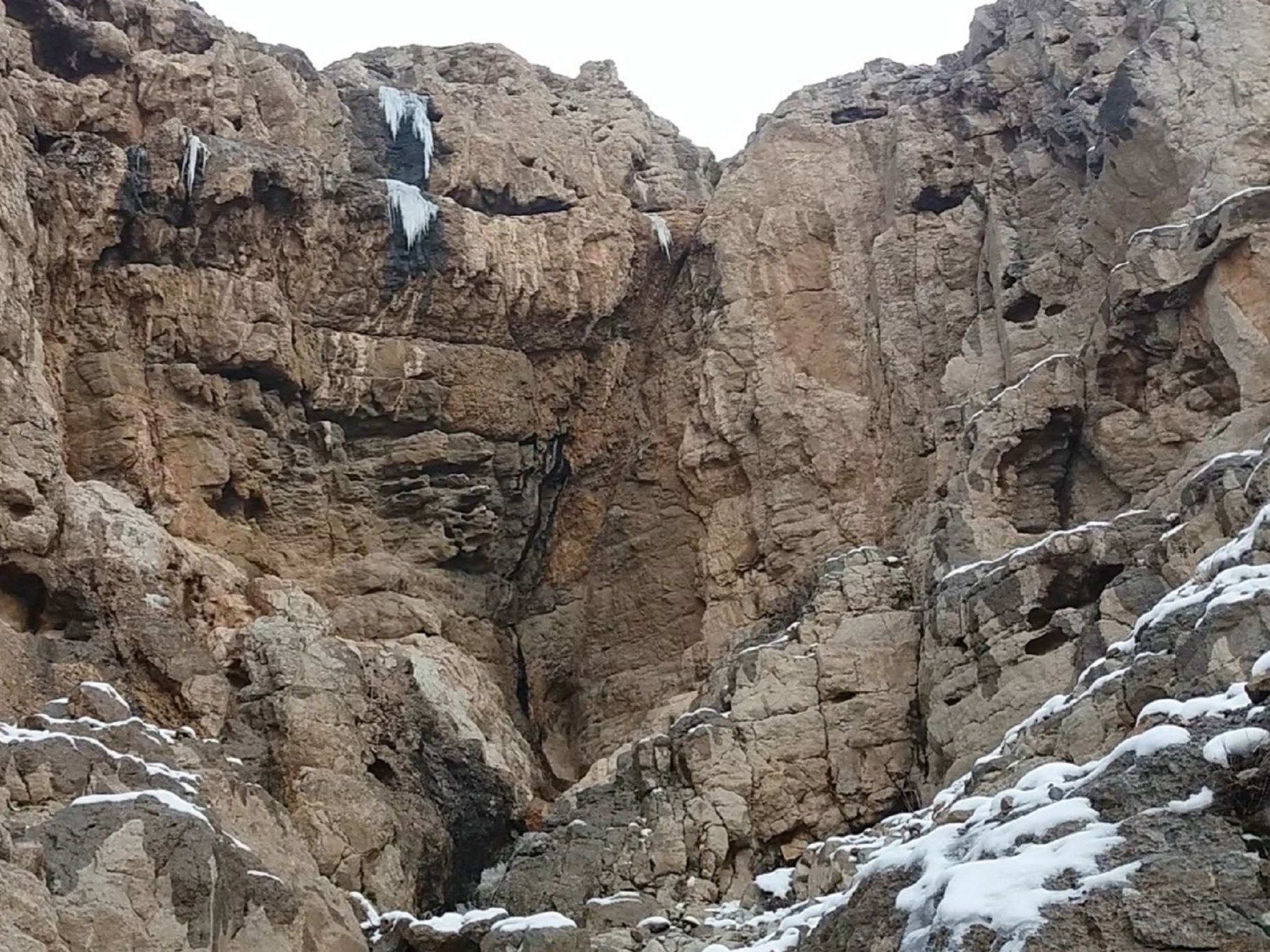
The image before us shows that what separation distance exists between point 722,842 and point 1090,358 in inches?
448

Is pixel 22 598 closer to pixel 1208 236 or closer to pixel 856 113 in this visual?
pixel 1208 236

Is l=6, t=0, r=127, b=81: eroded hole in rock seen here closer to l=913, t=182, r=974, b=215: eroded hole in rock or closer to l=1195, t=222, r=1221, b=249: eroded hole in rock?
l=913, t=182, r=974, b=215: eroded hole in rock

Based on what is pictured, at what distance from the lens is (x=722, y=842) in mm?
25594

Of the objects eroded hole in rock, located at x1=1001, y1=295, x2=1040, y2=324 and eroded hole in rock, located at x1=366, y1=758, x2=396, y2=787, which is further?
eroded hole in rock, located at x1=1001, y1=295, x2=1040, y2=324

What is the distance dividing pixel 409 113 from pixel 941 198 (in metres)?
15.1

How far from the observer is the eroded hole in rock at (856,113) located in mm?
41500

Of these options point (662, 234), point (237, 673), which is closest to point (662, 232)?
point (662, 234)

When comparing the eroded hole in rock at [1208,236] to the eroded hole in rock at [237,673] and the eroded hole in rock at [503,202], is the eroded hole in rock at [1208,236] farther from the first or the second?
the eroded hole in rock at [237,673]

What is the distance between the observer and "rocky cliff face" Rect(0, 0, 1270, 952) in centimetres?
2233

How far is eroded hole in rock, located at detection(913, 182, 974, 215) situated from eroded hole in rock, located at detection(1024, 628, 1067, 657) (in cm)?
1699

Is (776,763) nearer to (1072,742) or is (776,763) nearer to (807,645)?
(807,645)

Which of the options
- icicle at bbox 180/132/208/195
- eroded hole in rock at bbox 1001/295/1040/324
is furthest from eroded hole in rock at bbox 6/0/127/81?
eroded hole in rock at bbox 1001/295/1040/324

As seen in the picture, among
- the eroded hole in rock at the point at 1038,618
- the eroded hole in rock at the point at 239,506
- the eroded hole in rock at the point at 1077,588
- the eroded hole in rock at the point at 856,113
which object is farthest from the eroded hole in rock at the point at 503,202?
the eroded hole in rock at the point at 1038,618

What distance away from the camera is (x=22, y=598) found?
27562mm
